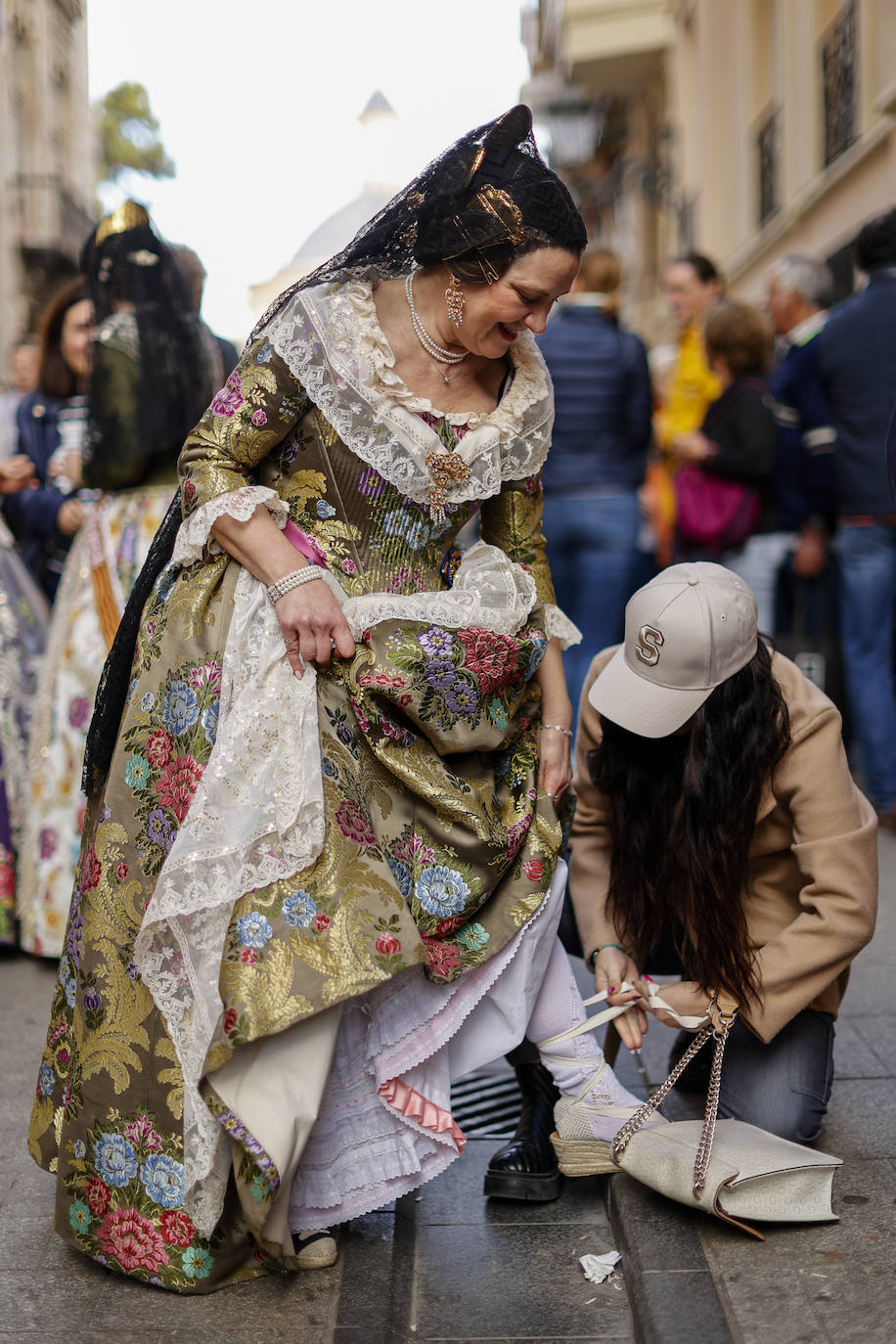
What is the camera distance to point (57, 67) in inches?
736

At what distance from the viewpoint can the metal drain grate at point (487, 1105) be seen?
320 centimetres

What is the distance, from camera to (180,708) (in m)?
2.46

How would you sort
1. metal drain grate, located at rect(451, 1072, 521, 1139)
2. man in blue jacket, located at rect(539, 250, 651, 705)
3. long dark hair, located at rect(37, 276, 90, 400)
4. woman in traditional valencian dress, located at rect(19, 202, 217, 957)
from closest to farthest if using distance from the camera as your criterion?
metal drain grate, located at rect(451, 1072, 521, 1139) < woman in traditional valencian dress, located at rect(19, 202, 217, 957) < long dark hair, located at rect(37, 276, 90, 400) < man in blue jacket, located at rect(539, 250, 651, 705)

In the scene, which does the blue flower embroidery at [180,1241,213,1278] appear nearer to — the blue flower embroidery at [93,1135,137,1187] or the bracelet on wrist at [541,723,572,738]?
the blue flower embroidery at [93,1135,137,1187]

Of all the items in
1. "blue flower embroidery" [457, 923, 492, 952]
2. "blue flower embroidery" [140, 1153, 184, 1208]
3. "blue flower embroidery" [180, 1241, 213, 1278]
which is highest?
"blue flower embroidery" [457, 923, 492, 952]

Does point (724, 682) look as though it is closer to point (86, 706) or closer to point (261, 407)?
point (261, 407)

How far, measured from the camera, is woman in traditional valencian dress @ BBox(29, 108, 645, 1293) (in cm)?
230

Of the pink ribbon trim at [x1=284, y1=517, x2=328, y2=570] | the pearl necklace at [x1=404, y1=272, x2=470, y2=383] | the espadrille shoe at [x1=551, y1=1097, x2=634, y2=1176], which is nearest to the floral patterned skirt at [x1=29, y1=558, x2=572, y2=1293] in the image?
the pink ribbon trim at [x1=284, y1=517, x2=328, y2=570]

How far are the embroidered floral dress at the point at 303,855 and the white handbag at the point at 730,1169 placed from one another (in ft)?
1.05

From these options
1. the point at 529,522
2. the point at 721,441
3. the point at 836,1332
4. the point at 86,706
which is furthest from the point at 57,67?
the point at 836,1332

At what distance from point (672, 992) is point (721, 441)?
358 centimetres

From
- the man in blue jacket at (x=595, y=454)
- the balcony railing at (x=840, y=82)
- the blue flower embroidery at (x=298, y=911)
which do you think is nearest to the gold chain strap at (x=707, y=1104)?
the blue flower embroidery at (x=298, y=911)

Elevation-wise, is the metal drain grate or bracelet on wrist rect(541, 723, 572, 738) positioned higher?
bracelet on wrist rect(541, 723, 572, 738)

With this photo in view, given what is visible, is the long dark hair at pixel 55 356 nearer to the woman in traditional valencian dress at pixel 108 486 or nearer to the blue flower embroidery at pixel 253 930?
the woman in traditional valencian dress at pixel 108 486
